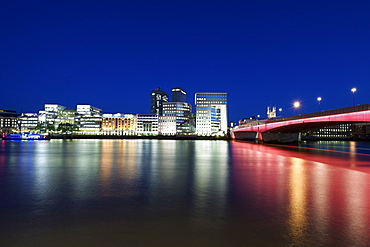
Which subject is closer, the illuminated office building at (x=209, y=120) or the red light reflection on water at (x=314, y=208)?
the red light reflection on water at (x=314, y=208)

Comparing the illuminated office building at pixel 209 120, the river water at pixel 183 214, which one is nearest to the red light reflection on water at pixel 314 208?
the river water at pixel 183 214

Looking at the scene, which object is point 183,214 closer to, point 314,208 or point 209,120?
point 314,208

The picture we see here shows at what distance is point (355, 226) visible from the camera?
8102 millimetres

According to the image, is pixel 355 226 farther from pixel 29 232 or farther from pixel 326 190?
pixel 29 232

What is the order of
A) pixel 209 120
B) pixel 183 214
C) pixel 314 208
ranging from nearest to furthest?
pixel 183 214 → pixel 314 208 → pixel 209 120

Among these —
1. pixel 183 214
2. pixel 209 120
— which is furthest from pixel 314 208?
pixel 209 120

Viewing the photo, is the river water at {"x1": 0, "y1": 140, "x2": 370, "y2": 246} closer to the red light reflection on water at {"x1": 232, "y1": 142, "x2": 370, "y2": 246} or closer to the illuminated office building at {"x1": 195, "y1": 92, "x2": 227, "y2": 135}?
the red light reflection on water at {"x1": 232, "y1": 142, "x2": 370, "y2": 246}

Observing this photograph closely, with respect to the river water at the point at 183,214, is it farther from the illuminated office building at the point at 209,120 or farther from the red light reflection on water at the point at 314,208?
the illuminated office building at the point at 209,120

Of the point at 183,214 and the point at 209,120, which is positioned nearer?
the point at 183,214

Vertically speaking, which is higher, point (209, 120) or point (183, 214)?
point (209, 120)

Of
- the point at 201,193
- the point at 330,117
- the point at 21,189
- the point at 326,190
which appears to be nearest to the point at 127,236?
the point at 201,193

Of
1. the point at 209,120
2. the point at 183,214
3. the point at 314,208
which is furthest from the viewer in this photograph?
the point at 209,120

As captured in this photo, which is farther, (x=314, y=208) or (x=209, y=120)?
(x=209, y=120)

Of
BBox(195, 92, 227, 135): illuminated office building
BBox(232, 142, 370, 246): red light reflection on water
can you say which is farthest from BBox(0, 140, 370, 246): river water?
BBox(195, 92, 227, 135): illuminated office building
